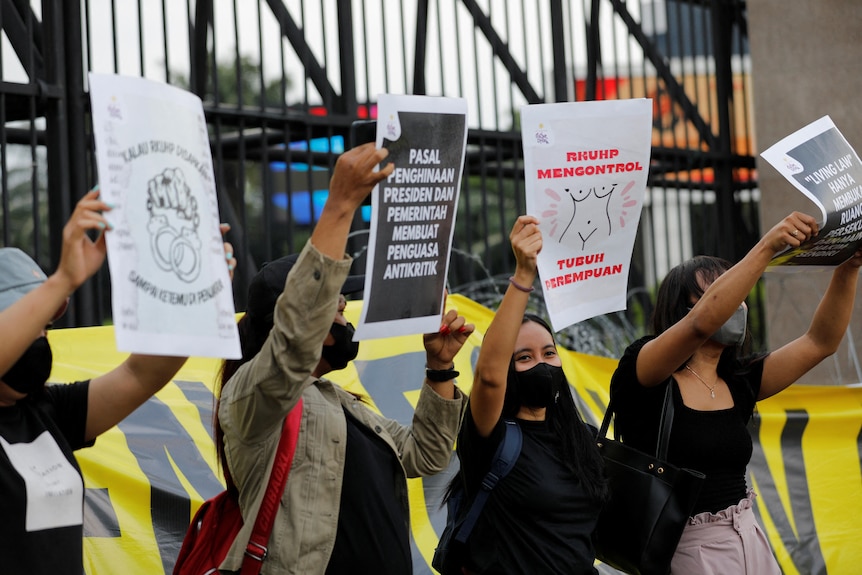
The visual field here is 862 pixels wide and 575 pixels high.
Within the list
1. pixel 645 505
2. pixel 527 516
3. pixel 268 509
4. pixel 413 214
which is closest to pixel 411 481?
pixel 645 505

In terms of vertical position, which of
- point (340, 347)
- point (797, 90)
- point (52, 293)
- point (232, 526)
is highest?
point (797, 90)

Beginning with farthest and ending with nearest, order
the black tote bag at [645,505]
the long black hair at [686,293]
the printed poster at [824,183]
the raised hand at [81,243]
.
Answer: the long black hair at [686,293], the printed poster at [824,183], the black tote bag at [645,505], the raised hand at [81,243]

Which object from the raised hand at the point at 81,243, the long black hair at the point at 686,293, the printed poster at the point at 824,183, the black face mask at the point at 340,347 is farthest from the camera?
the long black hair at the point at 686,293

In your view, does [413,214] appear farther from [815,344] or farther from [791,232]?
[815,344]

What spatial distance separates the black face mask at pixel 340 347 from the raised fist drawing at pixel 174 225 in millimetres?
611

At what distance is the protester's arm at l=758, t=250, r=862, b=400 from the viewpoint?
154 inches

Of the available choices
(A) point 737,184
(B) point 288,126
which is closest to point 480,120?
(B) point 288,126

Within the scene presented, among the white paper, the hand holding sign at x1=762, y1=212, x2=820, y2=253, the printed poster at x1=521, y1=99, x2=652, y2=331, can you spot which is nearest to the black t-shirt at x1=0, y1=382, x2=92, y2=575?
the white paper

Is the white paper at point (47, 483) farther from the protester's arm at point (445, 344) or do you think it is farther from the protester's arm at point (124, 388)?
the protester's arm at point (445, 344)

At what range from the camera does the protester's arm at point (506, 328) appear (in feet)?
10.2

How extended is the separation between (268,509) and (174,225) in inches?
30.5

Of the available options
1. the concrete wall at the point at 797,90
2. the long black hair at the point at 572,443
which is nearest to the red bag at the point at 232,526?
the long black hair at the point at 572,443

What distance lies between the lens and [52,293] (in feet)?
7.77

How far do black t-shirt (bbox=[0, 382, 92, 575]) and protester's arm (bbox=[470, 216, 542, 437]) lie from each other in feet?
3.60
